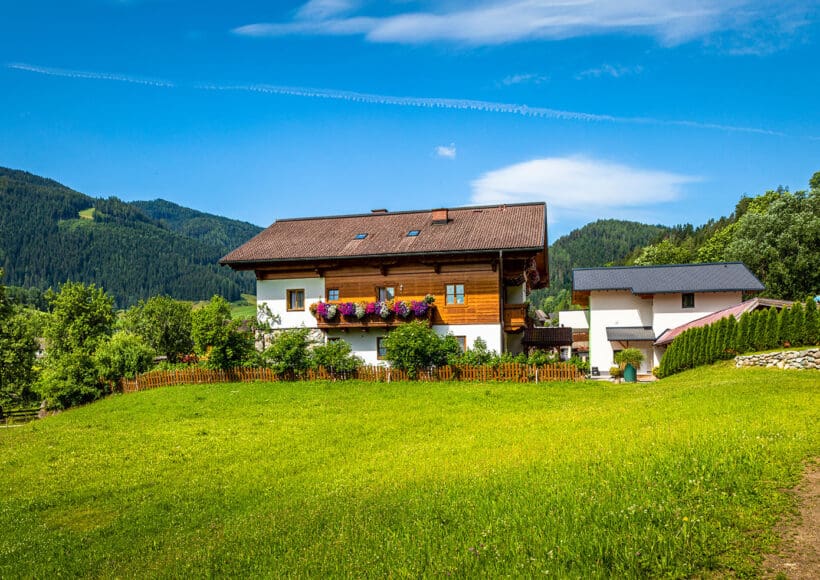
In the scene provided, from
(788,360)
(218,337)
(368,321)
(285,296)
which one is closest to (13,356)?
(218,337)

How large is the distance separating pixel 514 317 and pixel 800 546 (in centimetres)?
2406

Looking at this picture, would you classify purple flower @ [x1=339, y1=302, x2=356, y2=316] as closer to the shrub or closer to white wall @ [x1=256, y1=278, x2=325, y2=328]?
white wall @ [x1=256, y1=278, x2=325, y2=328]

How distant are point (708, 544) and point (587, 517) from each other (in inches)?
56.7

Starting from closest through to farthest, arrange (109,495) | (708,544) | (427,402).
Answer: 1. (708,544)
2. (109,495)
3. (427,402)

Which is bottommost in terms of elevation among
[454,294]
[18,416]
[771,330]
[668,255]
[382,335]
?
[18,416]

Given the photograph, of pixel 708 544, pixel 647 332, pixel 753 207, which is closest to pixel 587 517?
pixel 708 544

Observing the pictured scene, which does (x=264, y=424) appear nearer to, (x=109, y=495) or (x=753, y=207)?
(x=109, y=495)

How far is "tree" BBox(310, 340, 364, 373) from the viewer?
2683 cm

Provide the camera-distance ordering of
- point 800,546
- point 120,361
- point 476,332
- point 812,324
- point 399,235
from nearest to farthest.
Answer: point 800,546 → point 812,324 → point 476,332 → point 120,361 → point 399,235

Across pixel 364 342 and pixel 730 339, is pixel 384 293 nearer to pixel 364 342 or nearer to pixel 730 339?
pixel 364 342

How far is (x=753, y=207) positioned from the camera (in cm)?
6184

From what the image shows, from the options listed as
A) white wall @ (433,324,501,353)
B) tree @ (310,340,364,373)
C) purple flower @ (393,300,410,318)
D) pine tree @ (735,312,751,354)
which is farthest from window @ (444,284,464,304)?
pine tree @ (735,312,751,354)

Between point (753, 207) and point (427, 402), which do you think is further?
point (753, 207)

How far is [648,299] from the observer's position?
39312 millimetres
